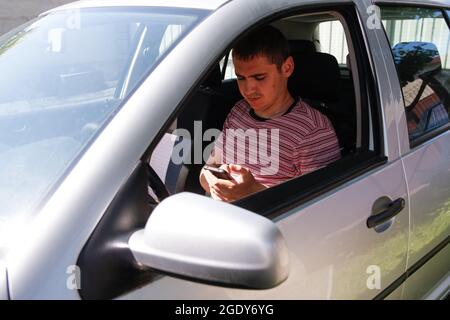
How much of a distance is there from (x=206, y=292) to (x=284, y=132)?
3.15 feet

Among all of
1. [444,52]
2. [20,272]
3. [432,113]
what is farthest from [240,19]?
[444,52]

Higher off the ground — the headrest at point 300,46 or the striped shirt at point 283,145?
the headrest at point 300,46

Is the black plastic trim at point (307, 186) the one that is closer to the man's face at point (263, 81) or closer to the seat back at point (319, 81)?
the man's face at point (263, 81)

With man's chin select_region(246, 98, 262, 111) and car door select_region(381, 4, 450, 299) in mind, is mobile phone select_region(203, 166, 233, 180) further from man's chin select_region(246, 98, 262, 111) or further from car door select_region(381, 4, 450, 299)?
car door select_region(381, 4, 450, 299)

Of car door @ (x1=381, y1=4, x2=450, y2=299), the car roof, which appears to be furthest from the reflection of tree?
the car roof

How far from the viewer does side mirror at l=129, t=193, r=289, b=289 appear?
91 cm

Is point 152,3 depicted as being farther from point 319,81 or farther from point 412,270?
point 412,270

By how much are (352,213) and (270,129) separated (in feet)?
2.01

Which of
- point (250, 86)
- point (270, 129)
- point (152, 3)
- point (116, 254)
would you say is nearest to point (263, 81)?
point (250, 86)

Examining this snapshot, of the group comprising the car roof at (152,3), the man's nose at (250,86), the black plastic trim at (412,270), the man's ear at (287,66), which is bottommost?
the black plastic trim at (412,270)

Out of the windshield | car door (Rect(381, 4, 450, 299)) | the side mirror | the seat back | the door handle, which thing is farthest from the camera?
the seat back

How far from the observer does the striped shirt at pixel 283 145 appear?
6.05 ft

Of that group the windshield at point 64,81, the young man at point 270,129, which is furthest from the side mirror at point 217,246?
the young man at point 270,129

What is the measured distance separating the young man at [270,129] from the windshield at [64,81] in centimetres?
51
